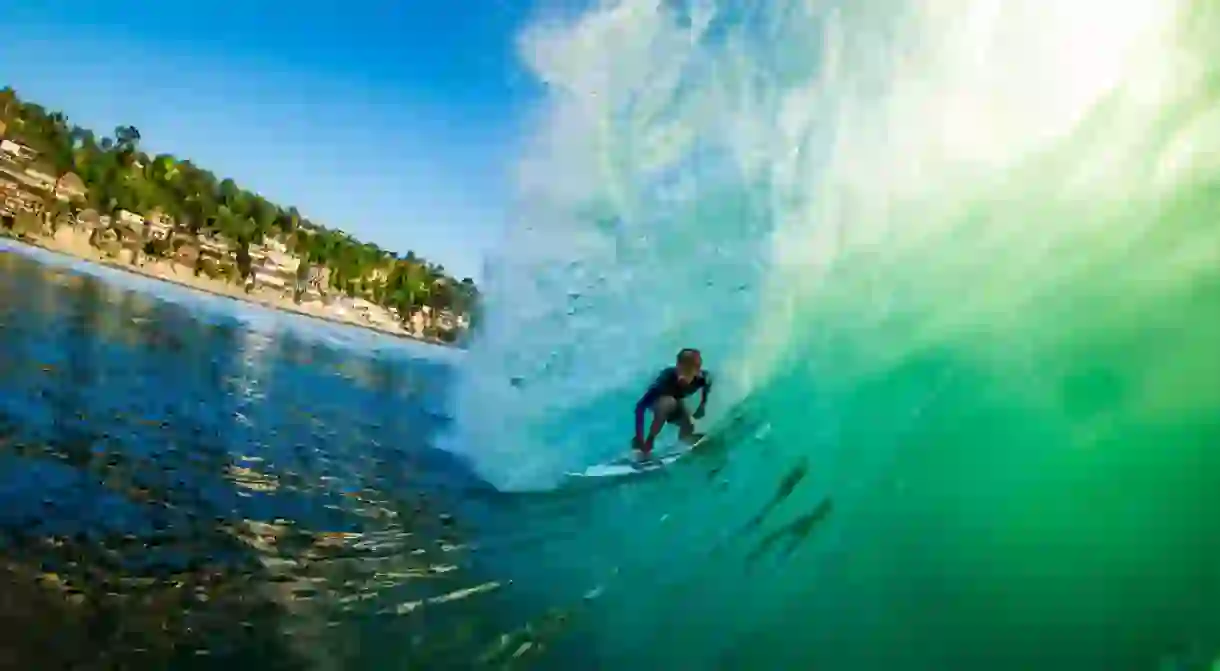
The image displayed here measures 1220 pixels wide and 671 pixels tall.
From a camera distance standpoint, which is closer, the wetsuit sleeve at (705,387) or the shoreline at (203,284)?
the wetsuit sleeve at (705,387)

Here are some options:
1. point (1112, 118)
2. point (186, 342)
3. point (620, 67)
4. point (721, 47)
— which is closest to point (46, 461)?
point (186, 342)

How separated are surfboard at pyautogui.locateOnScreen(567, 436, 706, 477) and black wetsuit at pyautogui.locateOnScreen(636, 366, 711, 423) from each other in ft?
0.42

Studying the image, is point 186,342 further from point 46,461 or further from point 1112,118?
point 1112,118

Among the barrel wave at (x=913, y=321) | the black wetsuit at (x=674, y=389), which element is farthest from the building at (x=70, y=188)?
the black wetsuit at (x=674, y=389)

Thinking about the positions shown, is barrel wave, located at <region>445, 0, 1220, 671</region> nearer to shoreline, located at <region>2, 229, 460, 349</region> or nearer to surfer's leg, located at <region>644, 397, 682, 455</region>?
surfer's leg, located at <region>644, 397, 682, 455</region>

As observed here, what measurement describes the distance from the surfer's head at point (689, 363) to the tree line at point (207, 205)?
77cm

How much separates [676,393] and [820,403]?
47 centimetres

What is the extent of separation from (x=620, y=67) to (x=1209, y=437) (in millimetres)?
2152

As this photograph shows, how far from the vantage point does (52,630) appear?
7.99 feet

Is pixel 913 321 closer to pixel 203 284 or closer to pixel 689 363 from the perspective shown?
pixel 689 363

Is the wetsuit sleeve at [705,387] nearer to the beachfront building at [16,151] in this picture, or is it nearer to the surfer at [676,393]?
the surfer at [676,393]

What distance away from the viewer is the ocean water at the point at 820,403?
267cm

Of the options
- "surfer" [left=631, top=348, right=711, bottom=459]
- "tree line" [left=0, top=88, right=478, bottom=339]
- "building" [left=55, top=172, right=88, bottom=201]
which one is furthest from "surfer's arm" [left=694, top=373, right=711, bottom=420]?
"building" [left=55, top=172, right=88, bottom=201]

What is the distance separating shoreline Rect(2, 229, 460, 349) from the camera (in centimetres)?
334
